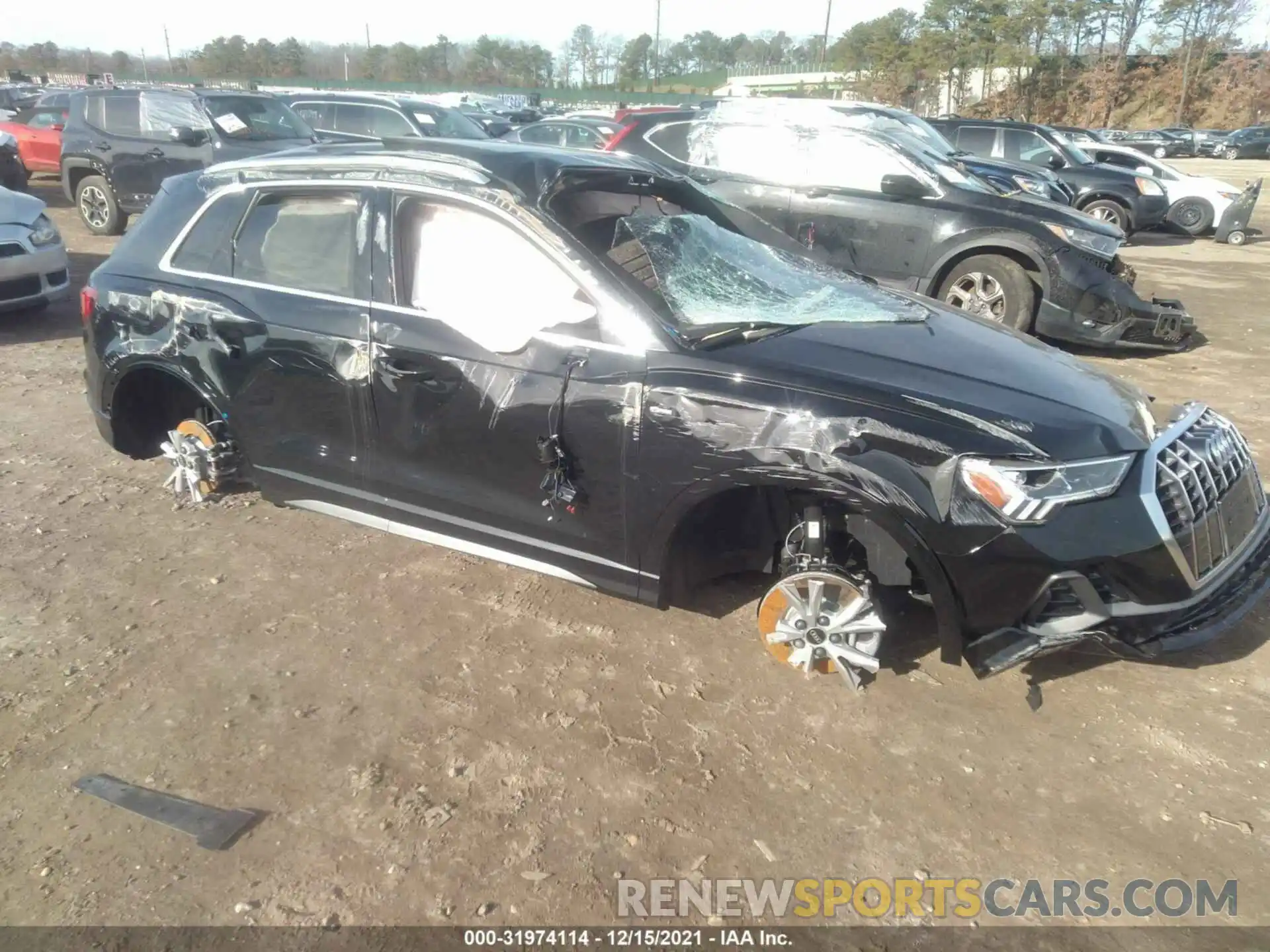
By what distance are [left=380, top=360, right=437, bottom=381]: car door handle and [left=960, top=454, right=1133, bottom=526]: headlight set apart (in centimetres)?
192

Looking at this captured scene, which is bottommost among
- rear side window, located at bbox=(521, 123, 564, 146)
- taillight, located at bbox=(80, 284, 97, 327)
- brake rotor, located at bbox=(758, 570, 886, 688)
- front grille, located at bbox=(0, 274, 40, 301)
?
brake rotor, located at bbox=(758, 570, 886, 688)

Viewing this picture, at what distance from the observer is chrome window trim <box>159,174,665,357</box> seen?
304 cm

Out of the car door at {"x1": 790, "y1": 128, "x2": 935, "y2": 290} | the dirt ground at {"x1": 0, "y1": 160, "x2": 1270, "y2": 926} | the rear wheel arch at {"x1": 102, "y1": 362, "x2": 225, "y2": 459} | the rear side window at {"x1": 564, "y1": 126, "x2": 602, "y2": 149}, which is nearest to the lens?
the dirt ground at {"x1": 0, "y1": 160, "x2": 1270, "y2": 926}

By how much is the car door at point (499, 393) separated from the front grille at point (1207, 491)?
68.1 inches

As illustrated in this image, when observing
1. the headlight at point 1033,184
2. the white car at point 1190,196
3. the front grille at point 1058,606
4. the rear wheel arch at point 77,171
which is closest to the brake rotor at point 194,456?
the front grille at point 1058,606

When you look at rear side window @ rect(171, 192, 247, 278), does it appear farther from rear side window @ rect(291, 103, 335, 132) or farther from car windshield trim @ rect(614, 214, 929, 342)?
rear side window @ rect(291, 103, 335, 132)

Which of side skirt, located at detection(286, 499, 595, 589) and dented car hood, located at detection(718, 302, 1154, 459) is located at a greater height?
dented car hood, located at detection(718, 302, 1154, 459)

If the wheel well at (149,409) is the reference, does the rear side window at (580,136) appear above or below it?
above

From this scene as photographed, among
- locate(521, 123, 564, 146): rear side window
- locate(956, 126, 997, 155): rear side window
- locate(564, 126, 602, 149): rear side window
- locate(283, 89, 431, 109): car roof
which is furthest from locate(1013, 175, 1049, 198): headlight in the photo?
locate(283, 89, 431, 109): car roof

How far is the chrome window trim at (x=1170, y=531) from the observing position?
2.71 m

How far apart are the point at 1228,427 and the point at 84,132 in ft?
42.1

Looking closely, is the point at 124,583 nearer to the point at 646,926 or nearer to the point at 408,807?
the point at 408,807

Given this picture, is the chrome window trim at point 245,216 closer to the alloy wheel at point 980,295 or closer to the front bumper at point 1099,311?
the alloy wheel at point 980,295

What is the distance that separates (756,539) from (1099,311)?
4907mm
